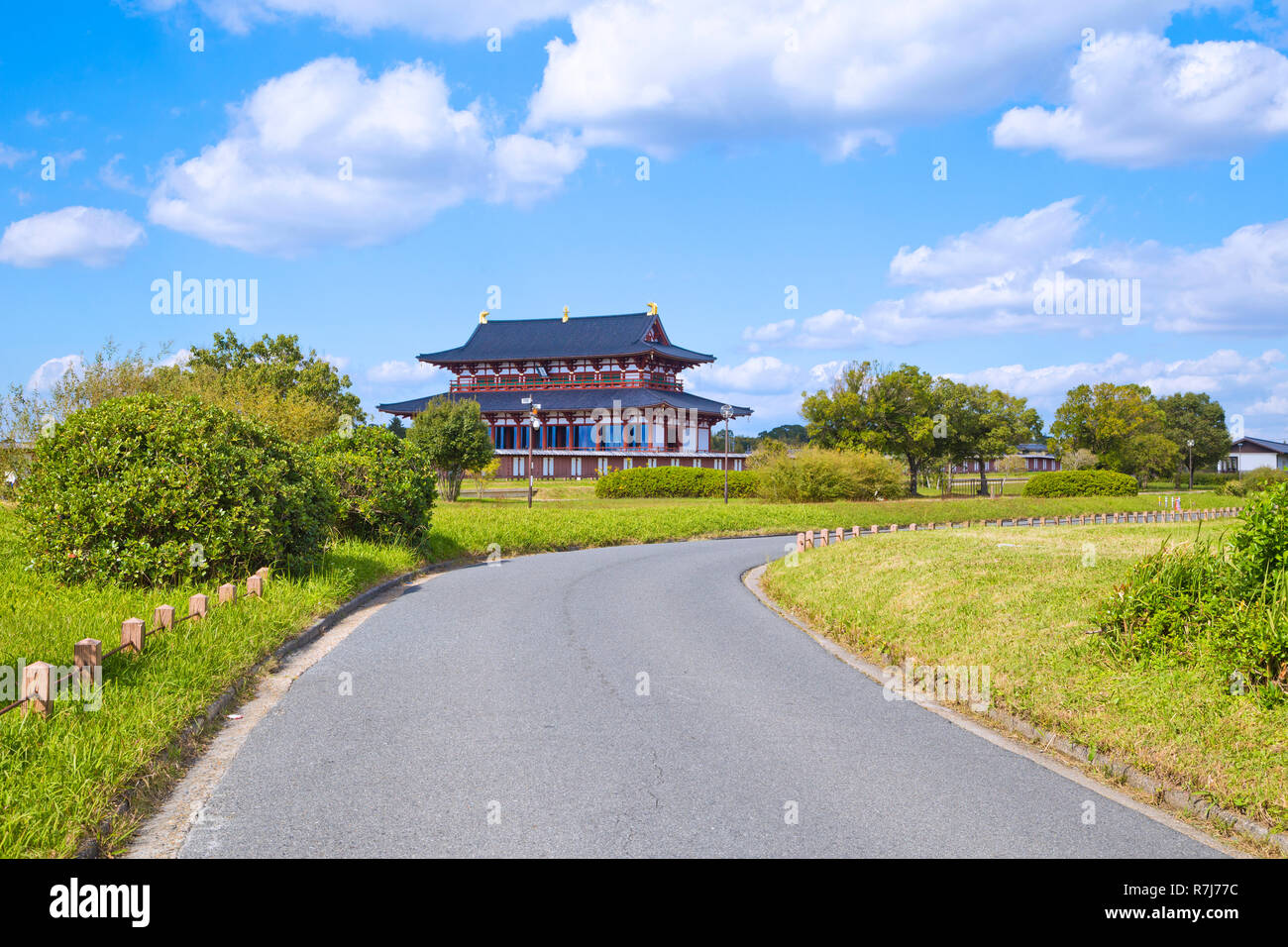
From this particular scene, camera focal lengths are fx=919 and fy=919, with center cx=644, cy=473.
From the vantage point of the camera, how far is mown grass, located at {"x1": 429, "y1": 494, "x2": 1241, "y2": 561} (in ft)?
81.8

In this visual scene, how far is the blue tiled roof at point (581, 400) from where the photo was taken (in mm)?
59125

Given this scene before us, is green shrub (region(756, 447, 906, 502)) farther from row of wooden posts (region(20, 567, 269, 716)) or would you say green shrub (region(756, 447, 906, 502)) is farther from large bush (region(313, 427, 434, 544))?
row of wooden posts (region(20, 567, 269, 716))

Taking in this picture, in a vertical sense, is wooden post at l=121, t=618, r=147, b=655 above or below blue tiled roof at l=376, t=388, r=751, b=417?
below

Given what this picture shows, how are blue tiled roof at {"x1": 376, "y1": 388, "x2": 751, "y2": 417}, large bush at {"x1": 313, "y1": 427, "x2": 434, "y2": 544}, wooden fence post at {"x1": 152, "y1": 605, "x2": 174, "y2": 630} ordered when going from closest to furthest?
wooden fence post at {"x1": 152, "y1": 605, "x2": 174, "y2": 630} < large bush at {"x1": 313, "y1": 427, "x2": 434, "y2": 544} < blue tiled roof at {"x1": 376, "y1": 388, "x2": 751, "y2": 417}

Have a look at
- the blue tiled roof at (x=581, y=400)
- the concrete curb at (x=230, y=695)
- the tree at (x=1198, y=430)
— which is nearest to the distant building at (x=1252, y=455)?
the tree at (x=1198, y=430)

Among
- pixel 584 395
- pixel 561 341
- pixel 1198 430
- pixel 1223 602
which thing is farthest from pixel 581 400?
pixel 1198 430

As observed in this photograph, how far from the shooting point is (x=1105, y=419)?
66.3 m

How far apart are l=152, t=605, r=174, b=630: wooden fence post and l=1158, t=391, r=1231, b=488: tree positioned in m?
88.5

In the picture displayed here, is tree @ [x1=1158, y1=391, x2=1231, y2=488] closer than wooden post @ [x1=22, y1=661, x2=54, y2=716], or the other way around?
wooden post @ [x1=22, y1=661, x2=54, y2=716]

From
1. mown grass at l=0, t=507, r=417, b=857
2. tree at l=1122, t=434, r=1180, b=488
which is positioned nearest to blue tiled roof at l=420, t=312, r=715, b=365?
tree at l=1122, t=434, r=1180, b=488

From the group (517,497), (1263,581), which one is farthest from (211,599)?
(517,497)
